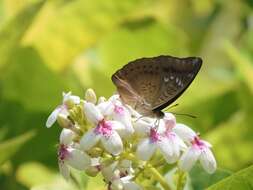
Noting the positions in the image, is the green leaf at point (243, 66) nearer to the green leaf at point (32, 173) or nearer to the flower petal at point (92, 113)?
the green leaf at point (32, 173)

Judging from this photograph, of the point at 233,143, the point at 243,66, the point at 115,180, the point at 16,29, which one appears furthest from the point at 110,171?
the point at 243,66

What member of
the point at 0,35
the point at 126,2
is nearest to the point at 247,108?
the point at 126,2

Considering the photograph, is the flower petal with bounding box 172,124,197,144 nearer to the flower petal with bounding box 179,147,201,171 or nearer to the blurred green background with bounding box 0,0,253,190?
the flower petal with bounding box 179,147,201,171

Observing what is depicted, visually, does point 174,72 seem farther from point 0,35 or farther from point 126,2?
point 126,2

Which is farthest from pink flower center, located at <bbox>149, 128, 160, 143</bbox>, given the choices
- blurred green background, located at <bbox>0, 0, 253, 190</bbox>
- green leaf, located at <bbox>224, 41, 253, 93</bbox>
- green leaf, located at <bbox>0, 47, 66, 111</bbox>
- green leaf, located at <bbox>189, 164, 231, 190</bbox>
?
green leaf, located at <bbox>224, 41, 253, 93</bbox>

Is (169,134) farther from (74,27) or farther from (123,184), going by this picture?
(74,27)

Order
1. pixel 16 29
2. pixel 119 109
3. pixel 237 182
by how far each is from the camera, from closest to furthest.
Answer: pixel 237 182 < pixel 119 109 < pixel 16 29

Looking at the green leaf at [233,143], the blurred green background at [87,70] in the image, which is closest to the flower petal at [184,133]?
the blurred green background at [87,70]
